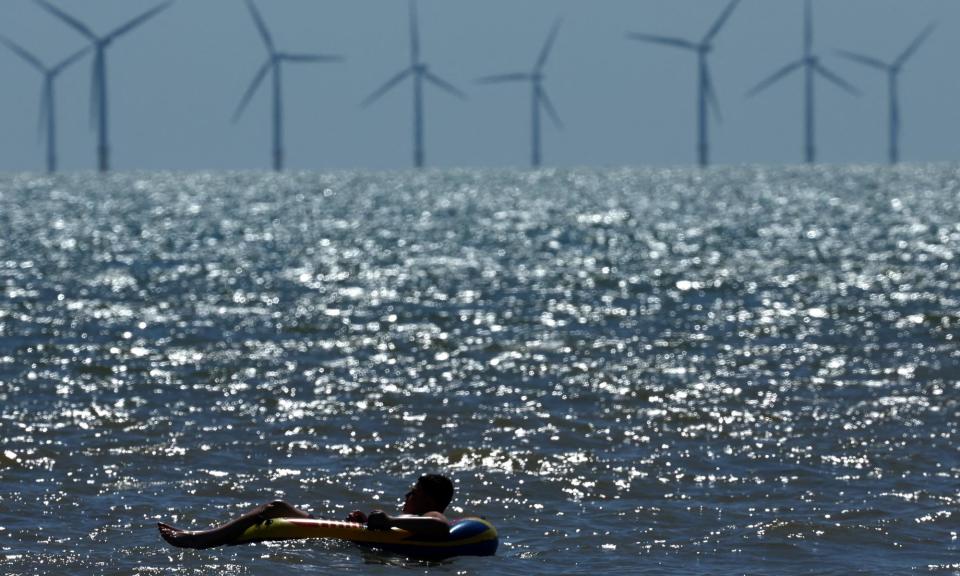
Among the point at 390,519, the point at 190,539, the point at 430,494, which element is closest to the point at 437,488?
the point at 430,494

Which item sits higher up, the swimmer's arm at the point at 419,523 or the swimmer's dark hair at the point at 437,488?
the swimmer's dark hair at the point at 437,488

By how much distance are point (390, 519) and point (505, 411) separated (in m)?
9.46

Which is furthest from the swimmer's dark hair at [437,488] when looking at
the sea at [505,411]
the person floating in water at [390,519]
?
the sea at [505,411]

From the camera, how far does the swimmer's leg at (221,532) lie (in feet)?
56.9

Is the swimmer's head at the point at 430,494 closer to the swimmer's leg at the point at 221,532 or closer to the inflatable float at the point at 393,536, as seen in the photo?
the inflatable float at the point at 393,536

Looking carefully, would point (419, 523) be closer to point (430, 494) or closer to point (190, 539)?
point (430, 494)

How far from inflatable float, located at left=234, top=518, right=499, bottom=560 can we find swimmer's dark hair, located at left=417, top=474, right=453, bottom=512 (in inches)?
9.7

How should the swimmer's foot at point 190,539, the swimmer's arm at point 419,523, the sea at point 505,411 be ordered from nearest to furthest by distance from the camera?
the swimmer's arm at point 419,523 → the swimmer's foot at point 190,539 → the sea at point 505,411

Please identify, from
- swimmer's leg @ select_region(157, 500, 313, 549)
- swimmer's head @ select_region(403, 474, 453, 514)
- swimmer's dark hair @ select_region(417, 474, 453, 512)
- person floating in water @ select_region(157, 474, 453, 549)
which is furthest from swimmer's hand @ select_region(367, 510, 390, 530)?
swimmer's leg @ select_region(157, 500, 313, 549)

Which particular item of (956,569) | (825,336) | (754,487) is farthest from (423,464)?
(825,336)

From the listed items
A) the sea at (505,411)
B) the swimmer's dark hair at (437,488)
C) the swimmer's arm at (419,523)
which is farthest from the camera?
the sea at (505,411)

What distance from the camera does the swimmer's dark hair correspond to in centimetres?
1716

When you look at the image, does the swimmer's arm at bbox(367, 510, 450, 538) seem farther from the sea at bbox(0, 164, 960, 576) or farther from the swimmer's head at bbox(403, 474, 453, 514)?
the sea at bbox(0, 164, 960, 576)

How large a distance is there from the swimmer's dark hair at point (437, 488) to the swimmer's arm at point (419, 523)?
184mm
